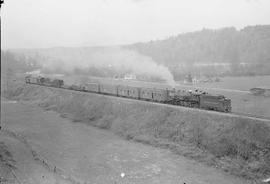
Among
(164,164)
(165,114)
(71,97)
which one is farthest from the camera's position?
(71,97)

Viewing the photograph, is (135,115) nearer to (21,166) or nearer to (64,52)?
(21,166)

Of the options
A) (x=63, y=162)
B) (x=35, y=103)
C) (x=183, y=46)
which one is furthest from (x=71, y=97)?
(x=183, y=46)

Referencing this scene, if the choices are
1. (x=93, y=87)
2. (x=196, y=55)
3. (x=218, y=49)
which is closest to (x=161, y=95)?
(x=93, y=87)

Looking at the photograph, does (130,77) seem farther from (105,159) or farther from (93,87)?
(105,159)

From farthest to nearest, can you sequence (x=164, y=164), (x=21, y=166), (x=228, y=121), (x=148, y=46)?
(x=148, y=46), (x=228, y=121), (x=164, y=164), (x=21, y=166)

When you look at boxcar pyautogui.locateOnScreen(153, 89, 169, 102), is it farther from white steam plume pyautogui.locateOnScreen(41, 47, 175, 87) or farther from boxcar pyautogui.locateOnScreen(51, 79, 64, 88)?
boxcar pyautogui.locateOnScreen(51, 79, 64, 88)

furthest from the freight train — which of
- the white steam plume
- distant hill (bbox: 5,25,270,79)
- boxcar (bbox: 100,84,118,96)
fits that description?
the white steam plume

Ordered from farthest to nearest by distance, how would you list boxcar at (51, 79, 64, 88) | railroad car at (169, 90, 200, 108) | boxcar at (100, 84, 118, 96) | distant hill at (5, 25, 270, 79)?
distant hill at (5, 25, 270, 79)
boxcar at (51, 79, 64, 88)
boxcar at (100, 84, 118, 96)
railroad car at (169, 90, 200, 108)
